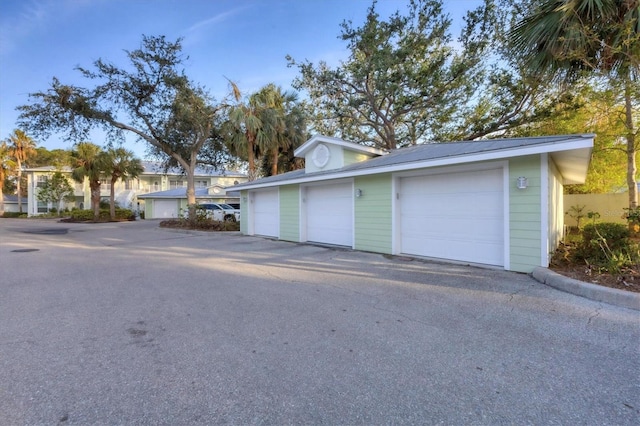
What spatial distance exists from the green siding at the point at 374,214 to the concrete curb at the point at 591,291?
3615 millimetres

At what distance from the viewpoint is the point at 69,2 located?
8.99m

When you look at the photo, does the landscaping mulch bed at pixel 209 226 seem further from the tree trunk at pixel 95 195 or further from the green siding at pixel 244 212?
the tree trunk at pixel 95 195

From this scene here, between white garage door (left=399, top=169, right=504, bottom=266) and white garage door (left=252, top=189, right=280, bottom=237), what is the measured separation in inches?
228

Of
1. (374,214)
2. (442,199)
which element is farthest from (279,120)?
(442,199)

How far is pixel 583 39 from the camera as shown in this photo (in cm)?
607

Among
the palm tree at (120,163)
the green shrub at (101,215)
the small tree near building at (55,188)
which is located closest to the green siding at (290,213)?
the palm tree at (120,163)

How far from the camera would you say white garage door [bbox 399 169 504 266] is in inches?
252

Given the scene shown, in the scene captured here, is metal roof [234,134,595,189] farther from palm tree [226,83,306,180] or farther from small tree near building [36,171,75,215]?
small tree near building [36,171,75,215]

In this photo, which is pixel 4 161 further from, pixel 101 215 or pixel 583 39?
pixel 583 39

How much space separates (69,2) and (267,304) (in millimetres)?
10981

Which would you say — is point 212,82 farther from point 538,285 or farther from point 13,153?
point 13,153

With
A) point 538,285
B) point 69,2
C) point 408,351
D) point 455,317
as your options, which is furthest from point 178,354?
point 69,2

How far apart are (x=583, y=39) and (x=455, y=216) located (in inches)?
165

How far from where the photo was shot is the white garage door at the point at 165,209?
95.9 ft
